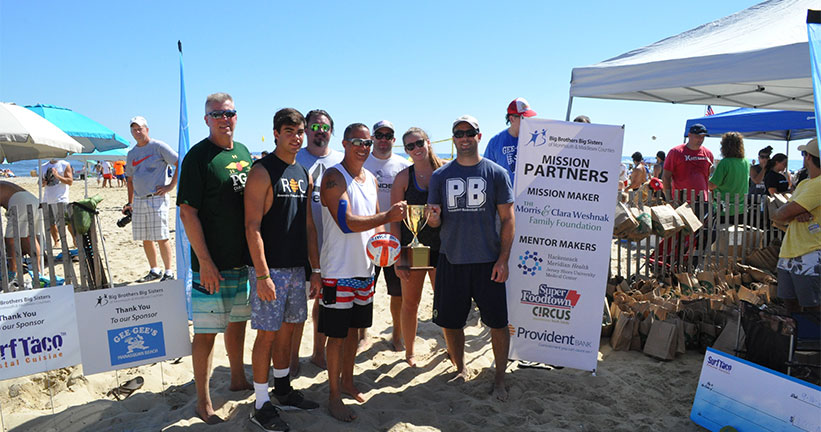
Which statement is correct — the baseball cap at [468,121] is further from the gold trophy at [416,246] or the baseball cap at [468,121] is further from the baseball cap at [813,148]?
the baseball cap at [813,148]

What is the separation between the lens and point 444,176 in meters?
3.57

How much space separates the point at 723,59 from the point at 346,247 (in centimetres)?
294

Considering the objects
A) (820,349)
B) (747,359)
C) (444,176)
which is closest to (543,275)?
(444,176)

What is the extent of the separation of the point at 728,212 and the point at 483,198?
485 centimetres

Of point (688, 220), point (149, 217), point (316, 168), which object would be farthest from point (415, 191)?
point (149, 217)

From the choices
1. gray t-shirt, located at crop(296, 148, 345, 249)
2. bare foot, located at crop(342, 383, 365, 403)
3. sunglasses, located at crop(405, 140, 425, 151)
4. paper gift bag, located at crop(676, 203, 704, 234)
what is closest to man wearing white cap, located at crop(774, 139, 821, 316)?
paper gift bag, located at crop(676, 203, 704, 234)

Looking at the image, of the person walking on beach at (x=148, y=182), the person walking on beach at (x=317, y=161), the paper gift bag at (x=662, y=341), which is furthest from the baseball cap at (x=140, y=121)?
the paper gift bag at (x=662, y=341)

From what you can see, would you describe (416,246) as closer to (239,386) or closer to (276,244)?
(276,244)

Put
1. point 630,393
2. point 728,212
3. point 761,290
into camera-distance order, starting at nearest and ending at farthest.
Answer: point 630,393 < point 761,290 < point 728,212

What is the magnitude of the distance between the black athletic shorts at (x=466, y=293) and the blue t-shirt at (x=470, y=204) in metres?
0.10

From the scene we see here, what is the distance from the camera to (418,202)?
3.91 meters

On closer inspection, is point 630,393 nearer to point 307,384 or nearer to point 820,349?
point 820,349

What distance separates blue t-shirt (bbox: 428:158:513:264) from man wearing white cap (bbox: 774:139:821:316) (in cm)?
208

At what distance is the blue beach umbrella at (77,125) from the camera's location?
915 cm
